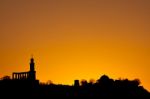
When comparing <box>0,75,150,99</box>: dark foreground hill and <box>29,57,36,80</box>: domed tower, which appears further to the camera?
<box>29,57,36,80</box>: domed tower

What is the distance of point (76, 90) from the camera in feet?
390

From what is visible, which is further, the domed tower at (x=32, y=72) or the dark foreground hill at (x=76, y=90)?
the domed tower at (x=32, y=72)

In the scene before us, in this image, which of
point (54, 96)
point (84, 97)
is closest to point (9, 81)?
point (54, 96)

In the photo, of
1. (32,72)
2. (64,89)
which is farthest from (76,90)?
(32,72)

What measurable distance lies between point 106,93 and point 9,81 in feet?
84.3

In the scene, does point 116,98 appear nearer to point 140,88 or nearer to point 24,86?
point 140,88

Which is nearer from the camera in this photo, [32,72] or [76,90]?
[32,72]

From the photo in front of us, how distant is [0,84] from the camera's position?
10438 cm

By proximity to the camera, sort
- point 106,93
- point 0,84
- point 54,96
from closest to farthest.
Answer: point 0,84 → point 54,96 → point 106,93

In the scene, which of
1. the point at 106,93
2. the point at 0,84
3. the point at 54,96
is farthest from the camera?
the point at 106,93

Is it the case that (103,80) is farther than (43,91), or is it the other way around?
(103,80)

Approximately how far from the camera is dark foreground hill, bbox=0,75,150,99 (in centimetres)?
10556

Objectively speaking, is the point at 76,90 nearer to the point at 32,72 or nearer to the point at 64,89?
the point at 64,89

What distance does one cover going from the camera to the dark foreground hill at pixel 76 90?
106 metres
